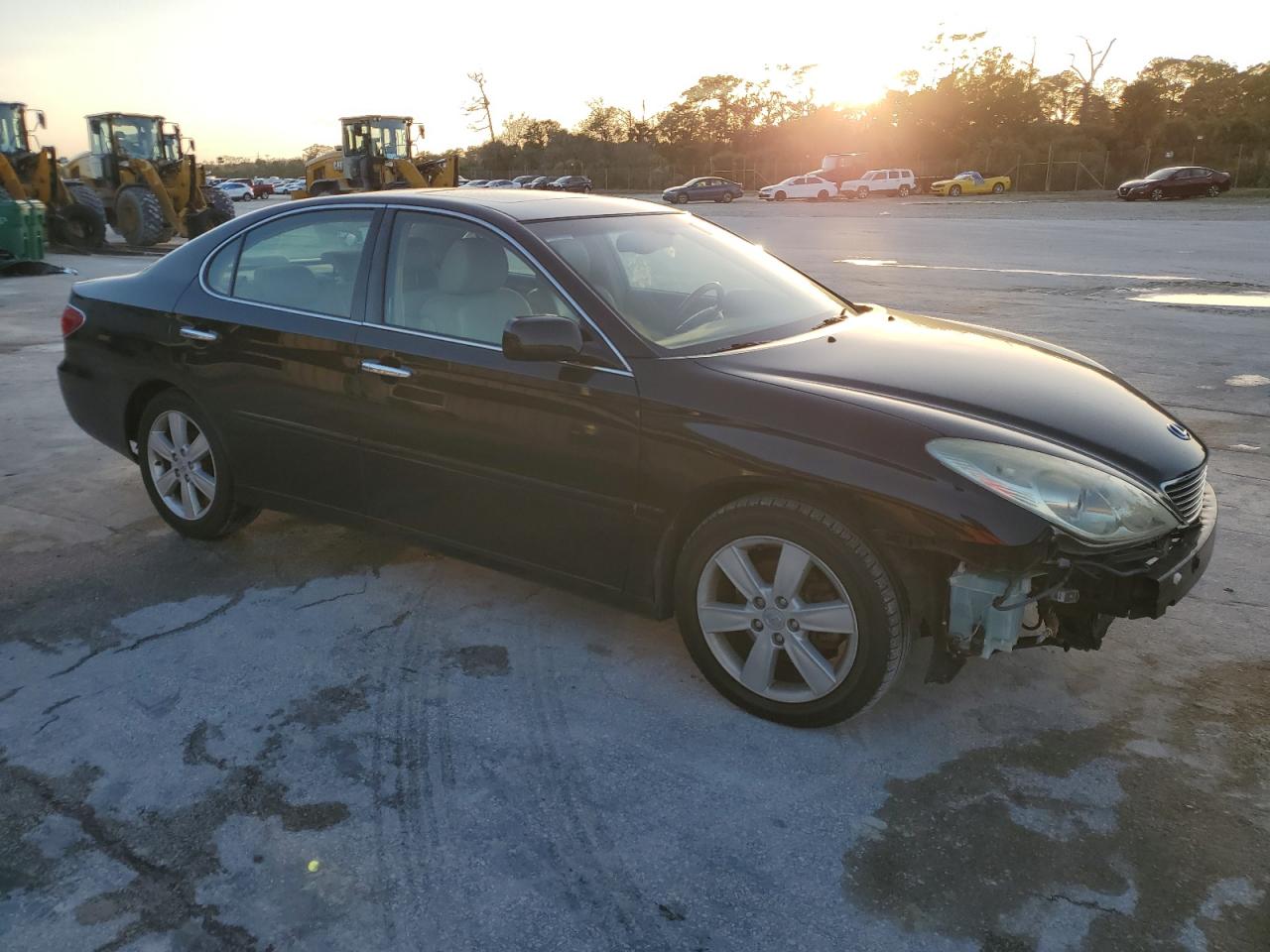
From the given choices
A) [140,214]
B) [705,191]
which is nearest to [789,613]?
[140,214]

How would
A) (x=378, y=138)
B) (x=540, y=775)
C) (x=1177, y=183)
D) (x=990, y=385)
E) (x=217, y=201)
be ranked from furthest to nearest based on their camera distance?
(x=1177, y=183) < (x=378, y=138) < (x=217, y=201) < (x=990, y=385) < (x=540, y=775)

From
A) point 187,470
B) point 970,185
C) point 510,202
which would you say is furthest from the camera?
point 970,185

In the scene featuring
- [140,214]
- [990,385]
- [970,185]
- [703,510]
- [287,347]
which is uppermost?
[970,185]

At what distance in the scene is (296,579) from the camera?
4.28 metres

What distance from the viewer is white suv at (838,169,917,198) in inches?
2041

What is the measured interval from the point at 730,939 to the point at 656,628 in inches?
64.2

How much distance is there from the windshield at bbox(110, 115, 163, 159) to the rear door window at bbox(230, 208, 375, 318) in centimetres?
1970

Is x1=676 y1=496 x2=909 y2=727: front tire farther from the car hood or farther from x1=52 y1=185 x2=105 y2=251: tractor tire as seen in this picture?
x1=52 y1=185 x2=105 y2=251: tractor tire

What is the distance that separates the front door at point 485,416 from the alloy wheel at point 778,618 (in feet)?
1.22

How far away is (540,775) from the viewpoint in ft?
9.49

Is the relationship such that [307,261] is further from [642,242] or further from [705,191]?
[705,191]

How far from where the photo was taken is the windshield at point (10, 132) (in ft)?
63.7

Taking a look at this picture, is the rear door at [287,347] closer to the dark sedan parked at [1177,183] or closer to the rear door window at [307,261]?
the rear door window at [307,261]

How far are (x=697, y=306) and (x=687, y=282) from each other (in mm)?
238
